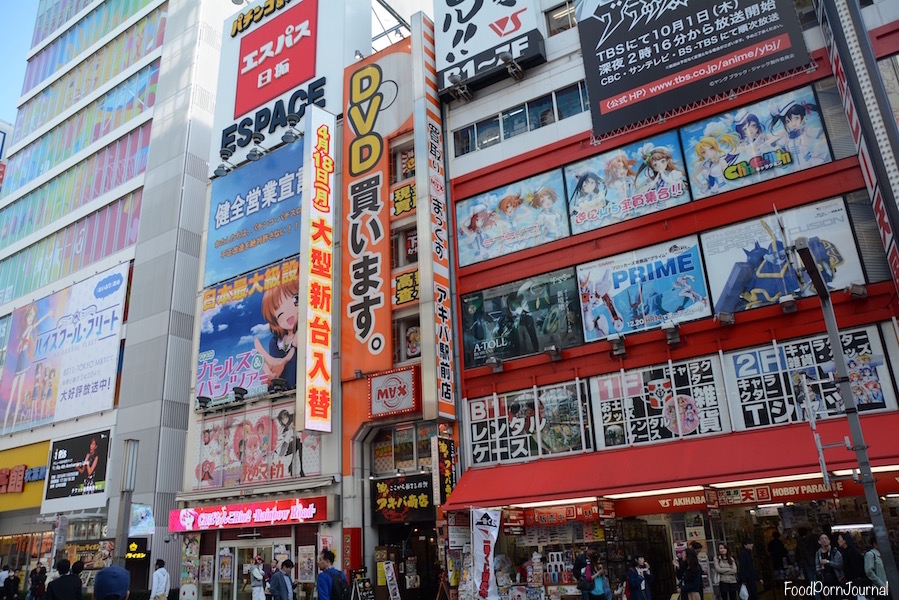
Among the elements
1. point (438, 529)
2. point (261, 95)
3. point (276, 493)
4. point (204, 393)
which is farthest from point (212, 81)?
point (438, 529)

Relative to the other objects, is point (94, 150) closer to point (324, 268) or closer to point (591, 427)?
point (324, 268)

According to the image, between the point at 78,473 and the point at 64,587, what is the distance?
2534 centimetres

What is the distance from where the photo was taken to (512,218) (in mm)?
22828

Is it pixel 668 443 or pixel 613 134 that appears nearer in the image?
pixel 668 443

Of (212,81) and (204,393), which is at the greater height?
(212,81)

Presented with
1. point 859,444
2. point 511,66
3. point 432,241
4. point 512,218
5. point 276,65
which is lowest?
point 859,444

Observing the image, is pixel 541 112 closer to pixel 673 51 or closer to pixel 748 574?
pixel 673 51

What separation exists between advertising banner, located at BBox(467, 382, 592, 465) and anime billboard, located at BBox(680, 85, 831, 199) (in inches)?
268

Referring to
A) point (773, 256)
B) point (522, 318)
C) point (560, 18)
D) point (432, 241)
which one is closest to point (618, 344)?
point (522, 318)

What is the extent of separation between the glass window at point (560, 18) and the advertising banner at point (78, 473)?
25.7 m

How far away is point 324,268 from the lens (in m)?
24.6

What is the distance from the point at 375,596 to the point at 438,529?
3.35 m

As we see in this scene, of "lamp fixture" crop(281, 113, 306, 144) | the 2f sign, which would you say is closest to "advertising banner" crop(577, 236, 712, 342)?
the 2f sign

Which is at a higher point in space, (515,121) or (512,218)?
(515,121)
